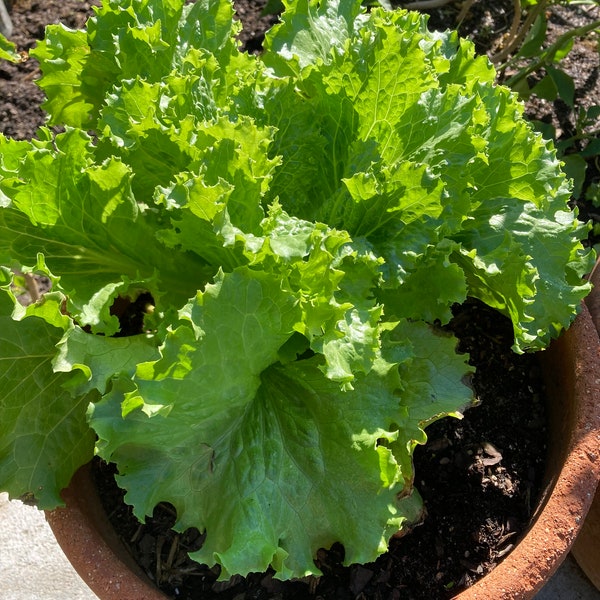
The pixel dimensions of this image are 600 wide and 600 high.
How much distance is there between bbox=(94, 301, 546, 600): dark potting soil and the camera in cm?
167

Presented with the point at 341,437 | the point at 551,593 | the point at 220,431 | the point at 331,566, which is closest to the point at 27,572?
the point at 331,566

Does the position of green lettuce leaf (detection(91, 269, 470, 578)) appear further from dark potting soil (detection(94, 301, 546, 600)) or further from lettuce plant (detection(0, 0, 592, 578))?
dark potting soil (detection(94, 301, 546, 600))

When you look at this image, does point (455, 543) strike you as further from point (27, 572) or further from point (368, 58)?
point (27, 572)

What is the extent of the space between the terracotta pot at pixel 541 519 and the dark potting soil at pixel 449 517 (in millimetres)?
85

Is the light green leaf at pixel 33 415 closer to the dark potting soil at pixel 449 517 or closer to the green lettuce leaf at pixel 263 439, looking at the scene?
the green lettuce leaf at pixel 263 439

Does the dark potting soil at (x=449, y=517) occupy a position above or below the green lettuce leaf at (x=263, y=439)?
below

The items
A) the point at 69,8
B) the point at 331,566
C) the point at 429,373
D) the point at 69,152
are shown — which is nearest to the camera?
the point at 69,152

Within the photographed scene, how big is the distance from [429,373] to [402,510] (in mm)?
301

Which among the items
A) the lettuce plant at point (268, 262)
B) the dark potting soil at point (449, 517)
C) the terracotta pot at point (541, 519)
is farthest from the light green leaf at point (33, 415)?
the dark potting soil at point (449, 517)

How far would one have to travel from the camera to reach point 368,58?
142 cm

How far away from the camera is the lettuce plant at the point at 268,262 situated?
1.26 meters

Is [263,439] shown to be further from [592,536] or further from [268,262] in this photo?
[592,536]

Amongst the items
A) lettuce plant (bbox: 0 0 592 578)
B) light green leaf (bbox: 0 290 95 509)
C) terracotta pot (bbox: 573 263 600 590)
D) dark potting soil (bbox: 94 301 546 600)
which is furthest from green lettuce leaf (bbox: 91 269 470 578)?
terracotta pot (bbox: 573 263 600 590)

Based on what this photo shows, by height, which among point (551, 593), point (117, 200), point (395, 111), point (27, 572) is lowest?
point (27, 572)
